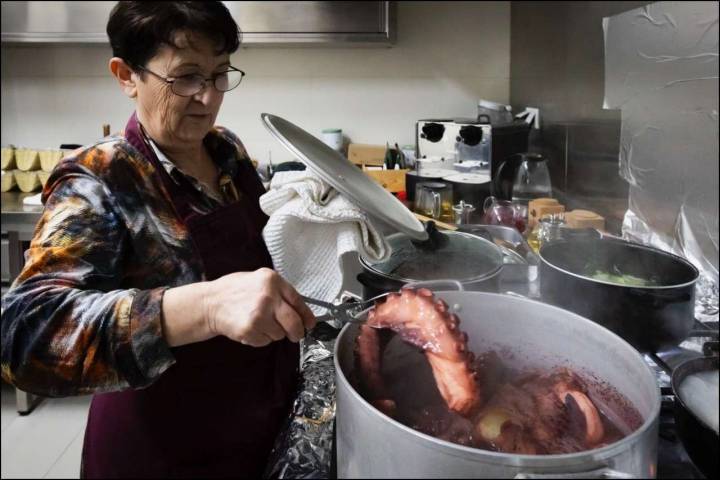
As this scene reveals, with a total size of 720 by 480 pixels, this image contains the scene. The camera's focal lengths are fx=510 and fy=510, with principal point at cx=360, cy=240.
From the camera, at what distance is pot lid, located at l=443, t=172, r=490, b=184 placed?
954 mm

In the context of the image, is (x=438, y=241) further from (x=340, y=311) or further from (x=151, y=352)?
(x=151, y=352)

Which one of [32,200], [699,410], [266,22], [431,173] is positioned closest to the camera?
[699,410]

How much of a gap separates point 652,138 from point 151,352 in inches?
24.2

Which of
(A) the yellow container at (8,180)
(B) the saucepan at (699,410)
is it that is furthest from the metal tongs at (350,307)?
(A) the yellow container at (8,180)

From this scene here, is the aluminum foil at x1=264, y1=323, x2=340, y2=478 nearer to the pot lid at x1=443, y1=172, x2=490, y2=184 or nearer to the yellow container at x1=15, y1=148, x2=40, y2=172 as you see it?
the pot lid at x1=443, y1=172, x2=490, y2=184

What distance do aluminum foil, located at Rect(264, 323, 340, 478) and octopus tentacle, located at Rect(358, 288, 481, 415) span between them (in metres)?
0.12

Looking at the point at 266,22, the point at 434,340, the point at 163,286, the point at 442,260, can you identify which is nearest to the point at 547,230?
the point at 442,260

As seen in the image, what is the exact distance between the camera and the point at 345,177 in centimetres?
57

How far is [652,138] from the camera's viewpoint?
1.94ft

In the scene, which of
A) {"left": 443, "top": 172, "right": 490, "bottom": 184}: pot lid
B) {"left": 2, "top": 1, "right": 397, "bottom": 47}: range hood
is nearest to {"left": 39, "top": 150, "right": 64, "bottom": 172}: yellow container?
{"left": 2, "top": 1, "right": 397, "bottom": 47}: range hood

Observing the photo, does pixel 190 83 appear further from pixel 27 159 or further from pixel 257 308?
pixel 27 159

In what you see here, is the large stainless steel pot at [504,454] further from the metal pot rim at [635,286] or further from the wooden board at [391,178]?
the wooden board at [391,178]

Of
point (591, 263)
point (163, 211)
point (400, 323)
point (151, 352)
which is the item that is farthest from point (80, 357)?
point (591, 263)

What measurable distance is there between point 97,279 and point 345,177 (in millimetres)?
333
